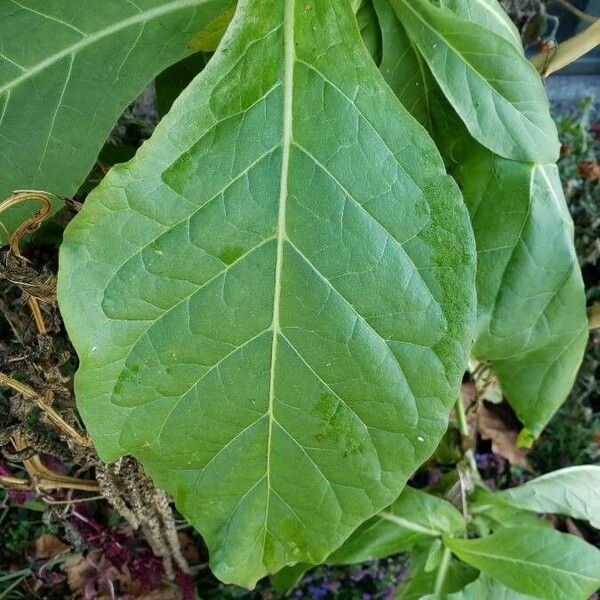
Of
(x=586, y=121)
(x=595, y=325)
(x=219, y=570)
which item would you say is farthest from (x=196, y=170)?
(x=586, y=121)

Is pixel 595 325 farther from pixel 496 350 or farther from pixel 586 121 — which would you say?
pixel 586 121

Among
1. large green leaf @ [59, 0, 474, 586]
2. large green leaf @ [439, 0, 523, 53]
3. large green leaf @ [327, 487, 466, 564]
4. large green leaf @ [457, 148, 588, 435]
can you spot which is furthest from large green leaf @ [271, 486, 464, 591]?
large green leaf @ [439, 0, 523, 53]

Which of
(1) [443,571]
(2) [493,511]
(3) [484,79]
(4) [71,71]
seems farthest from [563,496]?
(4) [71,71]

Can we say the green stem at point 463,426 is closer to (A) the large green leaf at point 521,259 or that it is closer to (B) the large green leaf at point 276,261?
(A) the large green leaf at point 521,259

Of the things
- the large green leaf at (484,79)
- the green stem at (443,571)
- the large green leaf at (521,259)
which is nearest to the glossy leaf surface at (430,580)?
the green stem at (443,571)

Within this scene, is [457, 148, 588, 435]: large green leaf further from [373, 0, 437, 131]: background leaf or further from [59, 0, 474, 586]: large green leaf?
[59, 0, 474, 586]: large green leaf
